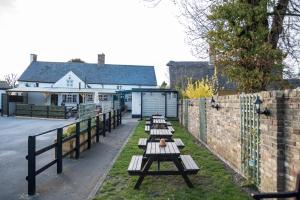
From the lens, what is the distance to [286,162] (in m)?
4.54

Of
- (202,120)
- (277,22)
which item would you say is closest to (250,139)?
(277,22)

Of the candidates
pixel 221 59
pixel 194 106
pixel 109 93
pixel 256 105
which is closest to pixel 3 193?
pixel 256 105

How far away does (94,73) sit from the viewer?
1934 inches

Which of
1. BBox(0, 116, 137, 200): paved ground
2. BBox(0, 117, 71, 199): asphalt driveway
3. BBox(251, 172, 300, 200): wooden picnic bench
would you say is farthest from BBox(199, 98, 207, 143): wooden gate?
BBox(251, 172, 300, 200): wooden picnic bench

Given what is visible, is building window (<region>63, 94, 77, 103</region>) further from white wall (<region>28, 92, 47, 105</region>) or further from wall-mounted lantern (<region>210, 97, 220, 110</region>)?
wall-mounted lantern (<region>210, 97, 220, 110</region>)

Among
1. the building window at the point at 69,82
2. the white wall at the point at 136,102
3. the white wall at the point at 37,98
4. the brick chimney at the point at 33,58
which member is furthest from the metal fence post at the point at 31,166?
the brick chimney at the point at 33,58

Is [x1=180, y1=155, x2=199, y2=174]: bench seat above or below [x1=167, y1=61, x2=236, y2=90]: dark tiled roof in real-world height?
below

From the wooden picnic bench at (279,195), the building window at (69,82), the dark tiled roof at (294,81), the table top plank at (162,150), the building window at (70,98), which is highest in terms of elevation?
the building window at (69,82)

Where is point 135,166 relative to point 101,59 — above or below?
below

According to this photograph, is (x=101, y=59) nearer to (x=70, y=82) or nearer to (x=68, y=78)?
(x=68, y=78)

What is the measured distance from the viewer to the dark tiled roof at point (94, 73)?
48.1m

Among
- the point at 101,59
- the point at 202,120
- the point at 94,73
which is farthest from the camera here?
the point at 101,59

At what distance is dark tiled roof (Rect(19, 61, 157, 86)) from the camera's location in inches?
1892

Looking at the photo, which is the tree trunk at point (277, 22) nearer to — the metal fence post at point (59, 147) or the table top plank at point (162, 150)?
Result: the table top plank at point (162, 150)
